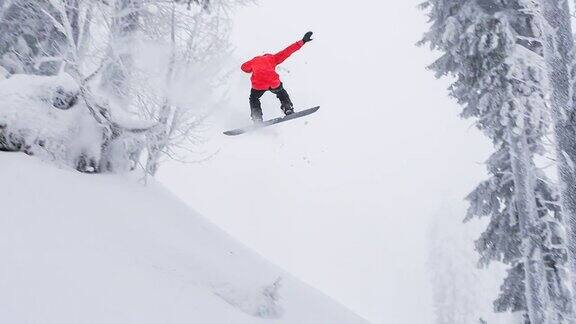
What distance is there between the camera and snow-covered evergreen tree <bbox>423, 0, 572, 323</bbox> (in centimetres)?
923

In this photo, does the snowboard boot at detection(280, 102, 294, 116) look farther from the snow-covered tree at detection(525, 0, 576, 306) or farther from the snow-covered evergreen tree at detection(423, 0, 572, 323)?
the snow-covered tree at detection(525, 0, 576, 306)

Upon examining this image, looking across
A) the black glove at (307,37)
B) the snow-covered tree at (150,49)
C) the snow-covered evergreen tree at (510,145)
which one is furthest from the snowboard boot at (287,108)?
the snow-covered evergreen tree at (510,145)

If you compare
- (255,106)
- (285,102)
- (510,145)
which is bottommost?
(255,106)

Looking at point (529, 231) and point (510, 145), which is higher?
point (510, 145)

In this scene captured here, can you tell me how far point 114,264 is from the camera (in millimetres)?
5031

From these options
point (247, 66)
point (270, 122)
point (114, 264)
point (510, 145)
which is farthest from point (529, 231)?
point (114, 264)

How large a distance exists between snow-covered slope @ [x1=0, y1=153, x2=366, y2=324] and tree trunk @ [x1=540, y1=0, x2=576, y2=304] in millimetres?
3444

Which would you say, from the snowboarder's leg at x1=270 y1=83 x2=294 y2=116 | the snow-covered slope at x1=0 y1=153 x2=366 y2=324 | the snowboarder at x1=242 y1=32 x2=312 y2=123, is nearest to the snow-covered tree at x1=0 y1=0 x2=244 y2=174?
the snowboarder at x1=242 y1=32 x2=312 y2=123

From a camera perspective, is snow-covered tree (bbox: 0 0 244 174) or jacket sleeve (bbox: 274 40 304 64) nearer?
jacket sleeve (bbox: 274 40 304 64)

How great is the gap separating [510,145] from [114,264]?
7.82 m

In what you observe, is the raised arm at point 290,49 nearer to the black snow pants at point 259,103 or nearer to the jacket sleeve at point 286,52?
the jacket sleeve at point 286,52

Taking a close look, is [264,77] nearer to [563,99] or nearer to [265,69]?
[265,69]

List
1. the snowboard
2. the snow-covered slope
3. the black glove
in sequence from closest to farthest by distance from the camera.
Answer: the snow-covered slope < the black glove < the snowboard

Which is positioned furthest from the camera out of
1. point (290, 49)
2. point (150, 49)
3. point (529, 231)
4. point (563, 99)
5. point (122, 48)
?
point (150, 49)
